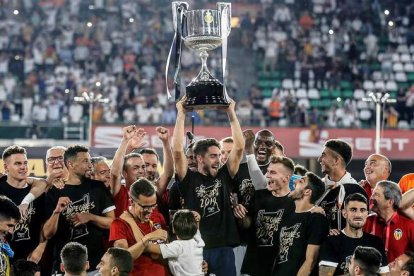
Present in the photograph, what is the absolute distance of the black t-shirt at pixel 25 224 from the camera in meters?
8.82

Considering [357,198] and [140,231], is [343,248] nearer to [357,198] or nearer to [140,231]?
[357,198]

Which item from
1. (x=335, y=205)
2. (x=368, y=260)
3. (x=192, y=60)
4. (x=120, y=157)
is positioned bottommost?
(x=368, y=260)

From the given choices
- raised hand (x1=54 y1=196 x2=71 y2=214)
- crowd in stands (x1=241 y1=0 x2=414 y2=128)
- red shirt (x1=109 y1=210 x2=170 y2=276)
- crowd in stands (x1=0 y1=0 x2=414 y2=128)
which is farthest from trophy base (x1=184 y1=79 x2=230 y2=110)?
crowd in stands (x1=241 y1=0 x2=414 y2=128)

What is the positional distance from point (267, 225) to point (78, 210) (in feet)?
5.75

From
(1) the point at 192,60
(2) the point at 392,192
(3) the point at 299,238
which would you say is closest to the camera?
(3) the point at 299,238

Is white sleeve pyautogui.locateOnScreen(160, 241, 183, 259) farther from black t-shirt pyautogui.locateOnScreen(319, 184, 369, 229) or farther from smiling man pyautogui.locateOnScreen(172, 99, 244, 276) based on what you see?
black t-shirt pyautogui.locateOnScreen(319, 184, 369, 229)

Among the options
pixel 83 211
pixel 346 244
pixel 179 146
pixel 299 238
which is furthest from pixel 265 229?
pixel 83 211

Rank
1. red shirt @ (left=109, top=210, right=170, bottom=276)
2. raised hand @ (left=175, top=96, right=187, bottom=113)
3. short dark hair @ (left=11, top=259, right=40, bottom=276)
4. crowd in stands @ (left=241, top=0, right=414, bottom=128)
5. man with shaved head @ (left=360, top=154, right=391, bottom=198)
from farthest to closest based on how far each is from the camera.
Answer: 1. crowd in stands @ (left=241, top=0, right=414, bottom=128)
2. man with shaved head @ (left=360, top=154, right=391, bottom=198)
3. raised hand @ (left=175, top=96, right=187, bottom=113)
4. red shirt @ (left=109, top=210, right=170, bottom=276)
5. short dark hair @ (left=11, top=259, right=40, bottom=276)

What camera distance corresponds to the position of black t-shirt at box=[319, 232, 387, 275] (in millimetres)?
8242

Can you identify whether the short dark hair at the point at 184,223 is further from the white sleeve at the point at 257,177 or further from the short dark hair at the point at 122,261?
the white sleeve at the point at 257,177

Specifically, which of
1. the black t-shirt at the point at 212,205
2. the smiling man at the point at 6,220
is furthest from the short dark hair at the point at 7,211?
the black t-shirt at the point at 212,205

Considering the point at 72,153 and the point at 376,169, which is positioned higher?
the point at 72,153

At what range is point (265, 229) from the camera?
877 centimetres

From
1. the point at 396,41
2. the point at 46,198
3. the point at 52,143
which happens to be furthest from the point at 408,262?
the point at 396,41
